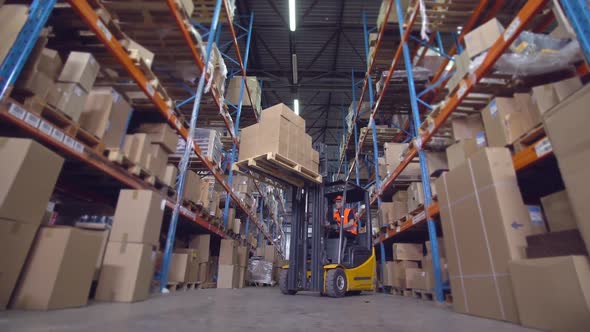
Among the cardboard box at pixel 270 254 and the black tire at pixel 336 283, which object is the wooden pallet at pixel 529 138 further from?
the cardboard box at pixel 270 254

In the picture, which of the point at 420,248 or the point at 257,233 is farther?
the point at 257,233

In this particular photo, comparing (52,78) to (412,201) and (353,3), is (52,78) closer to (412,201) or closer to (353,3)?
(412,201)

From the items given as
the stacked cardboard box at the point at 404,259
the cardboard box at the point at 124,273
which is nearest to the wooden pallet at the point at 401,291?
the stacked cardboard box at the point at 404,259

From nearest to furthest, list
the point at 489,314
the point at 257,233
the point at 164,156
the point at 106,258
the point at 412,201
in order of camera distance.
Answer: the point at 489,314 → the point at 106,258 → the point at 164,156 → the point at 412,201 → the point at 257,233

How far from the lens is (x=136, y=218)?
338cm

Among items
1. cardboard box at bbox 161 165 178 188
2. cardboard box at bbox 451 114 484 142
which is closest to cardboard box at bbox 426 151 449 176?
cardboard box at bbox 451 114 484 142

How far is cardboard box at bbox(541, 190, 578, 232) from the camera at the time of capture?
2.26 metres

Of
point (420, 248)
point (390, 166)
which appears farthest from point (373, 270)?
point (390, 166)

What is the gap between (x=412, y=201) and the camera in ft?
18.2

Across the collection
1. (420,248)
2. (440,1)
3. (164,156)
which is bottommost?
(420,248)

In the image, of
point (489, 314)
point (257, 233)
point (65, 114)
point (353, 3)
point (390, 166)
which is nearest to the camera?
point (489, 314)

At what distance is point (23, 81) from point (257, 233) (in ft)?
44.8

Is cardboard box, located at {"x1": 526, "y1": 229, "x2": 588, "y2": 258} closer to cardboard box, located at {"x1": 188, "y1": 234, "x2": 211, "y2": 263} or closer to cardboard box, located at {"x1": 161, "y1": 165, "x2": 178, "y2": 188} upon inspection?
cardboard box, located at {"x1": 161, "y1": 165, "x2": 178, "y2": 188}

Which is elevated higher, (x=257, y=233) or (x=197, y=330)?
(x=257, y=233)
